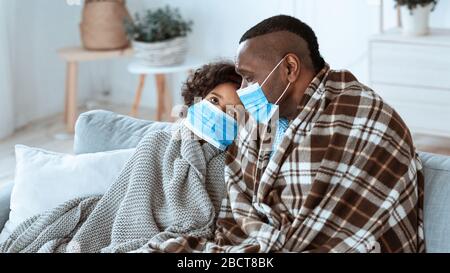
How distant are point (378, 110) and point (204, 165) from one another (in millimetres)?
500

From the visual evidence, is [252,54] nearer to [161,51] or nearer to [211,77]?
[211,77]

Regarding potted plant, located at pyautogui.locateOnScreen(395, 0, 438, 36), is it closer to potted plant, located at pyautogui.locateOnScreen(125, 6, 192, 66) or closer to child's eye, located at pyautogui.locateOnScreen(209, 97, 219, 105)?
potted plant, located at pyautogui.locateOnScreen(125, 6, 192, 66)

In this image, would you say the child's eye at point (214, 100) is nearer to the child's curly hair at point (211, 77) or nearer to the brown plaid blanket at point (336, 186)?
the child's curly hair at point (211, 77)

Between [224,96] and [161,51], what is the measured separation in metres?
2.22

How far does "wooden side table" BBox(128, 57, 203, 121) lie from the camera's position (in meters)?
4.39

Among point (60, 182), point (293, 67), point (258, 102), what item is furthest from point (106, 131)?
point (293, 67)

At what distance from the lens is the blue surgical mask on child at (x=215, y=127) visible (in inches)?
85.1

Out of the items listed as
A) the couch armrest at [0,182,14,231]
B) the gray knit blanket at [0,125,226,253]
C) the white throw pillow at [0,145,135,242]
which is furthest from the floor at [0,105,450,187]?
the gray knit blanket at [0,125,226,253]

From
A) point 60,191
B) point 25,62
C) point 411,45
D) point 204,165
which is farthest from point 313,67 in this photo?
point 25,62

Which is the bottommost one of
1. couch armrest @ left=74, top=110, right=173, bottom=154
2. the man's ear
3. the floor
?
the floor

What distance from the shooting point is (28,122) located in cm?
483

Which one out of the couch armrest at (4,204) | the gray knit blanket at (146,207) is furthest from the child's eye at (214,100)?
the couch armrest at (4,204)

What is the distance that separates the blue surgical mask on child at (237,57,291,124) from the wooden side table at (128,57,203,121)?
2.32m

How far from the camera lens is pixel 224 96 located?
86.9 inches
